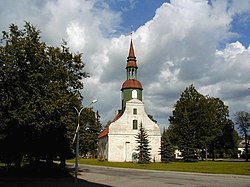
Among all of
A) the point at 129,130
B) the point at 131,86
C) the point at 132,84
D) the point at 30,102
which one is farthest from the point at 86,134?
the point at 132,84

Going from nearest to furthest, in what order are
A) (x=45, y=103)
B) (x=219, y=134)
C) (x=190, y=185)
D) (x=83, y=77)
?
Answer: (x=190, y=185) → (x=45, y=103) → (x=83, y=77) → (x=219, y=134)

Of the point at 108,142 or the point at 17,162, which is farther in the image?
the point at 108,142

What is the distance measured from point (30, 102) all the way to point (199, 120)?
47.5 meters

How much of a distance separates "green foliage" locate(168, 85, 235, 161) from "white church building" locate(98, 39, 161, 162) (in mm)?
5121

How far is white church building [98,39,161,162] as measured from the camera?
2458 inches

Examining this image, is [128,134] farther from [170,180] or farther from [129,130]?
[170,180]

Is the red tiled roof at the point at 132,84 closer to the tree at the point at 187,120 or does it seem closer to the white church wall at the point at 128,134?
the white church wall at the point at 128,134

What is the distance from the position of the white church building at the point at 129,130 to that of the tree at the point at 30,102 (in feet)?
111

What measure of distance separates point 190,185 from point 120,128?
43.1 metres

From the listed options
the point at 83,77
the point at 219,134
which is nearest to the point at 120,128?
the point at 219,134

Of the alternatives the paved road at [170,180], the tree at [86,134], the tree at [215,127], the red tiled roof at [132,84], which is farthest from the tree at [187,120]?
the paved road at [170,180]

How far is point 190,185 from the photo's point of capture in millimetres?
20703

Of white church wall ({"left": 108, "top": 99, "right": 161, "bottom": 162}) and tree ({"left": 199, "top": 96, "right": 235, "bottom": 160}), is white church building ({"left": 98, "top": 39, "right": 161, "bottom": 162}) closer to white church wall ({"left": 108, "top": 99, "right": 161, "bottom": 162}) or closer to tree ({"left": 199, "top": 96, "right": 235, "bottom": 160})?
white church wall ({"left": 108, "top": 99, "right": 161, "bottom": 162})

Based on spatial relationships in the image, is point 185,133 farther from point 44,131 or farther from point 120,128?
point 44,131
